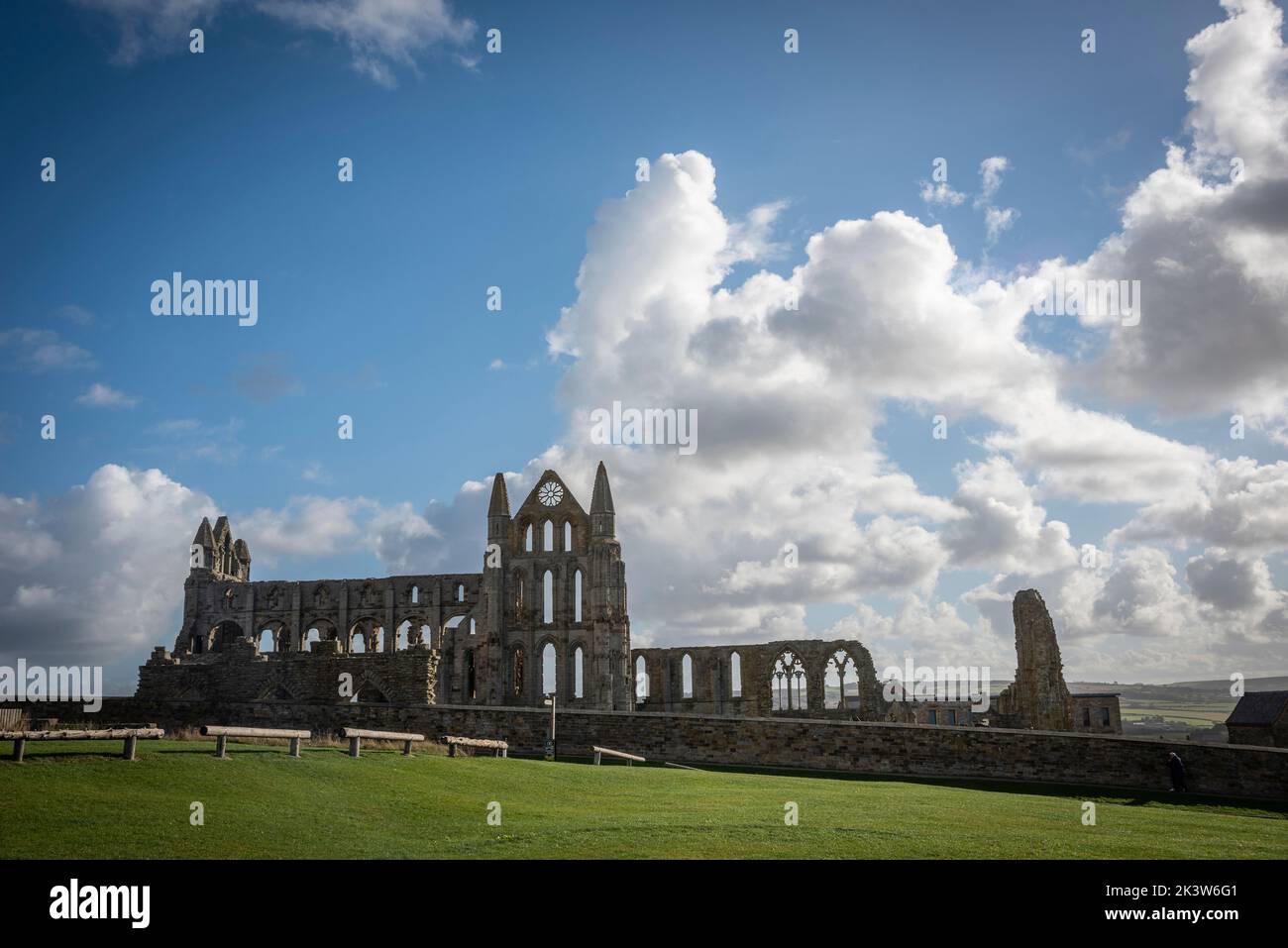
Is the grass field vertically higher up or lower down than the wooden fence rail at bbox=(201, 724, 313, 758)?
lower down

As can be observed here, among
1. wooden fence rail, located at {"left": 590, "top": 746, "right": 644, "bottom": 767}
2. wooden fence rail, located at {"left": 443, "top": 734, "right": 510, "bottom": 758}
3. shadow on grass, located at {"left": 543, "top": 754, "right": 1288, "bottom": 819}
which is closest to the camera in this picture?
wooden fence rail, located at {"left": 443, "top": 734, "right": 510, "bottom": 758}

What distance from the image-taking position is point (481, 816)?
1366 cm

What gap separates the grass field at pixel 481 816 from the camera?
431 inches

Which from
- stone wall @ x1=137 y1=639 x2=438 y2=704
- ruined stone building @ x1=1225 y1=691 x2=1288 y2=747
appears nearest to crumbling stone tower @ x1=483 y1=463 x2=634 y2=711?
stone wall @ x1=137 y1=639 x2=438 y2=704

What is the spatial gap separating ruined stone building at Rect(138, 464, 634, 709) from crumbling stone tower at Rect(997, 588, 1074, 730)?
21.8 meters

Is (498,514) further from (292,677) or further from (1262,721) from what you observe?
(1262,721)

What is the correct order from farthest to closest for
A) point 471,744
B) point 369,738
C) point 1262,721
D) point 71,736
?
point 1262,721
point 471,744
point 369,738
point 71,736

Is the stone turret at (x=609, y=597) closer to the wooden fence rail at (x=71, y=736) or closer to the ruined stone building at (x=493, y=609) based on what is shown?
the ruined stone building at (x=493, y=609)

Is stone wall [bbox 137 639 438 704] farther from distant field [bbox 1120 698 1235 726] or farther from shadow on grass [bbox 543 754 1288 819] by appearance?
distant field [bbox 1120 698 1235 726]

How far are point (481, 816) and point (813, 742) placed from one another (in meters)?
17.2

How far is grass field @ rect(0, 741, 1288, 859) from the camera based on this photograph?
10938 millimetres

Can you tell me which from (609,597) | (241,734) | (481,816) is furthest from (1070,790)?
(609,597)
